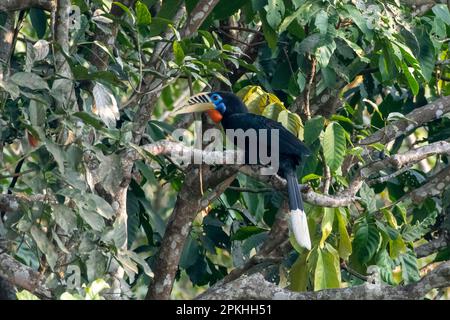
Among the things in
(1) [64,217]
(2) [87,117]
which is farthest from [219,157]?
(1) [64,217]

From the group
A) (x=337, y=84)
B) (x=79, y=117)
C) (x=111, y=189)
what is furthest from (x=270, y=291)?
(x=337, y=84)

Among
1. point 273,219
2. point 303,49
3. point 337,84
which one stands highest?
point 303,49

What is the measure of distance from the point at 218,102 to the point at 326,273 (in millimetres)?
1138

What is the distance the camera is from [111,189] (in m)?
3.92

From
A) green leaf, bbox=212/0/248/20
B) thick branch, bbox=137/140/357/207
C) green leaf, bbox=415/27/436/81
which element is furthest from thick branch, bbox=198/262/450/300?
green leaf, bbox=415/27/436/81

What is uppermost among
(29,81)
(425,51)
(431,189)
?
(29,81)

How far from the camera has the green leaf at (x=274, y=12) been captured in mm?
4672

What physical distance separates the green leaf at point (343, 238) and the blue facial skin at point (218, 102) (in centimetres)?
89

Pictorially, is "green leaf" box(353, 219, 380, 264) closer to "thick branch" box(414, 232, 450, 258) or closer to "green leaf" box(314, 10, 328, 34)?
"thick branch" box(414, 232, 450, 258)

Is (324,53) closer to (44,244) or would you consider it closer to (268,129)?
(268,129)

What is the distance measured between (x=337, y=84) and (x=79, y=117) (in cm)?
170

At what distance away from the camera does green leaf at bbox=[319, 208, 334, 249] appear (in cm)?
450

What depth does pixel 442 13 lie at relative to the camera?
199 inches

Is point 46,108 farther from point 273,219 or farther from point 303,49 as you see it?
point 273,219
